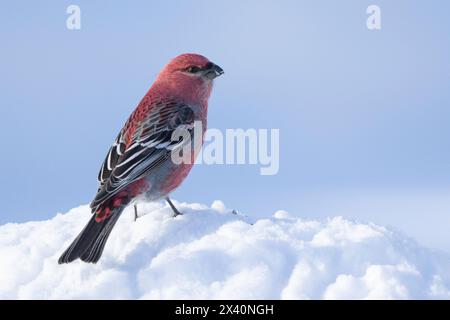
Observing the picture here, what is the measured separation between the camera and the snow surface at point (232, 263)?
507cm

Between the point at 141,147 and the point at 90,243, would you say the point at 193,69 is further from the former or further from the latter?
the point at 90,243

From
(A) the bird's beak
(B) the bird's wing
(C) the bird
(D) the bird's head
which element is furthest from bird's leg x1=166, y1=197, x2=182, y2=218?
(A) the bird's beak

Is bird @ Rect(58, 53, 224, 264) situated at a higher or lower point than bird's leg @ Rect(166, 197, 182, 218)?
higher

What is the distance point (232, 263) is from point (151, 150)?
1.62 meters

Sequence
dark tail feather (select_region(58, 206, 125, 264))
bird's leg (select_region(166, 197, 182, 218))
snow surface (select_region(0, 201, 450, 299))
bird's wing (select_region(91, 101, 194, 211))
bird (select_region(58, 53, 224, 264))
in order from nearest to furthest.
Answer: snow surface (select_region(0, 201, 450, 299)), dark tail feather (select_region(58, 206, 125, 264)), bird (select_region(58, 53, 224, 264)), bird's wing (select_region(91, 101, 194, 211)), bird's leg (select_region(166, 197, 182, 218))

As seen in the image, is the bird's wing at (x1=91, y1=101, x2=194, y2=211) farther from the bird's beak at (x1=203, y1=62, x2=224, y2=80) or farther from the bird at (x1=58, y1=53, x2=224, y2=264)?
the bird's beak at (x1=203, y1=62, x2=224, y2=80)

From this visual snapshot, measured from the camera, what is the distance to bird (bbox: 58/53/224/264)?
18.5ft

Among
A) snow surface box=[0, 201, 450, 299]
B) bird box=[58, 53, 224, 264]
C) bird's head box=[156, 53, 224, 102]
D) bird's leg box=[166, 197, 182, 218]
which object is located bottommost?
snow surface box=[0, 201, 450, 299]

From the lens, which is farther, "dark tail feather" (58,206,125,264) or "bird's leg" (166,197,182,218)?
"bird's leg" (166,197,182,218)

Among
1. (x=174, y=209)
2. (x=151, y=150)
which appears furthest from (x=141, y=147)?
(x=174, y=209)

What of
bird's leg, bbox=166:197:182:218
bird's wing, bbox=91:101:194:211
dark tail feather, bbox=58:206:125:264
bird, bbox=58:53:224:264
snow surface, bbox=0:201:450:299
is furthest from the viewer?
bird's leg, bbox=166:197:182:218

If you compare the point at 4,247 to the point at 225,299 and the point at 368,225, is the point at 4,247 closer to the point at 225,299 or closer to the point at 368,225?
the point at 225,299
